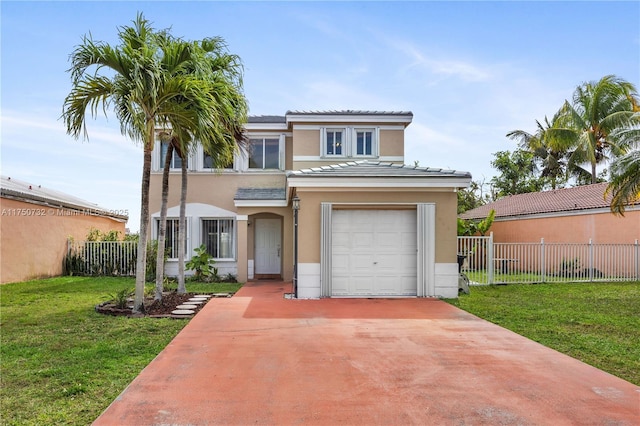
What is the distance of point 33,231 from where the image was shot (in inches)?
641

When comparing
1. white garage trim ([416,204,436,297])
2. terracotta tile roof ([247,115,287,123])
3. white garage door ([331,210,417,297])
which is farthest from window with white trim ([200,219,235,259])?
white garage trim ([416,204,436,297])

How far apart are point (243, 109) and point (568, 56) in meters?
9.94

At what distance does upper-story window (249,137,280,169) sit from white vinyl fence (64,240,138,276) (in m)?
5.97

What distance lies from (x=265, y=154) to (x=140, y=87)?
937cm

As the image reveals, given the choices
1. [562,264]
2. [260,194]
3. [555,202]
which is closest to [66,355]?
[260,194]

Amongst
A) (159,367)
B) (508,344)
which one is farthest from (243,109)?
(508,344)

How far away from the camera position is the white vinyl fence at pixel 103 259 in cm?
1794

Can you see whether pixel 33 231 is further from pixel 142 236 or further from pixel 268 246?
pixel 142 236

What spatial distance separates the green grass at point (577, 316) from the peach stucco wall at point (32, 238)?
14.8 metres

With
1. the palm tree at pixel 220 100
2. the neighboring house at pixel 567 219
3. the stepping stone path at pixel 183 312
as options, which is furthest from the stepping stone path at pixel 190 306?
the neighboring house at pixel 567 219

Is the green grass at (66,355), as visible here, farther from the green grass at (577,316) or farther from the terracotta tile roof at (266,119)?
the terracotta tile roof at (266,119)

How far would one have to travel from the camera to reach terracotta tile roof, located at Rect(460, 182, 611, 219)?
20109mm

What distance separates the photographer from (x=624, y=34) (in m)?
12.5

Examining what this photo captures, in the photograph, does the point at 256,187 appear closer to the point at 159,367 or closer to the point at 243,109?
the point at 243,109
